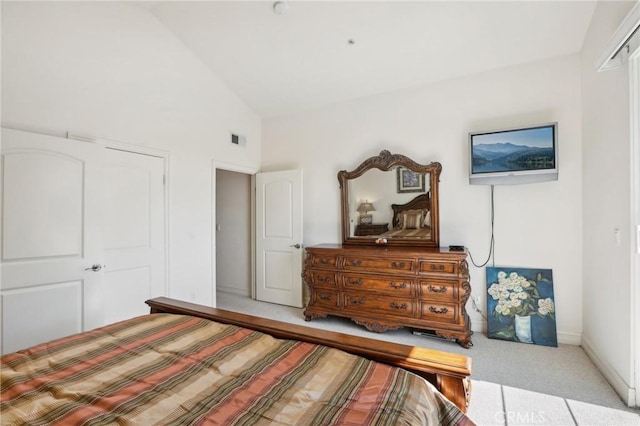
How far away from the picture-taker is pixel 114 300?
2943 millimetres

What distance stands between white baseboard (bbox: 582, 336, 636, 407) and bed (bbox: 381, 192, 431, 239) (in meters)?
1.66

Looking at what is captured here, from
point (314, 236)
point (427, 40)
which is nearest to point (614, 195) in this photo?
point (427, 40)

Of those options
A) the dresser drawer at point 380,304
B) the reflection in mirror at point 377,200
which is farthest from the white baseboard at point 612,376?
the reflection in mirror at point 377,200

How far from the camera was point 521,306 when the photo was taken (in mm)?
3049

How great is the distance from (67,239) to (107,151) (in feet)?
3.00

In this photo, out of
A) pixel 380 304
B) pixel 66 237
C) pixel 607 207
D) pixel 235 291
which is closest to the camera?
pixel 607 207

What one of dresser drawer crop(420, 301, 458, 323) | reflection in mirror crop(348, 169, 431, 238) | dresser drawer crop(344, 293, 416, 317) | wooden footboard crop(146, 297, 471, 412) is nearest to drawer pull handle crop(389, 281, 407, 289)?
dresser drawer crop(344, 293, 416, 317)

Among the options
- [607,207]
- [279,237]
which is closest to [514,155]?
Answer: [607,207]

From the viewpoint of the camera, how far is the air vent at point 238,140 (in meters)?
4.25

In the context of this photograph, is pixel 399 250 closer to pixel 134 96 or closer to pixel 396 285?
pixel 396 285

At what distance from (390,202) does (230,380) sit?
9.61 feet

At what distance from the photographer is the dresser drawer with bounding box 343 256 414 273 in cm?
310

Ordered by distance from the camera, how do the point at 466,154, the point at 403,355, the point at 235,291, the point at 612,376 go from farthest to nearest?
the point at 235,291
the point at 466,154
the point at 612,376
the point at 403,355

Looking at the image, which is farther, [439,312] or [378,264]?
[378,264]
